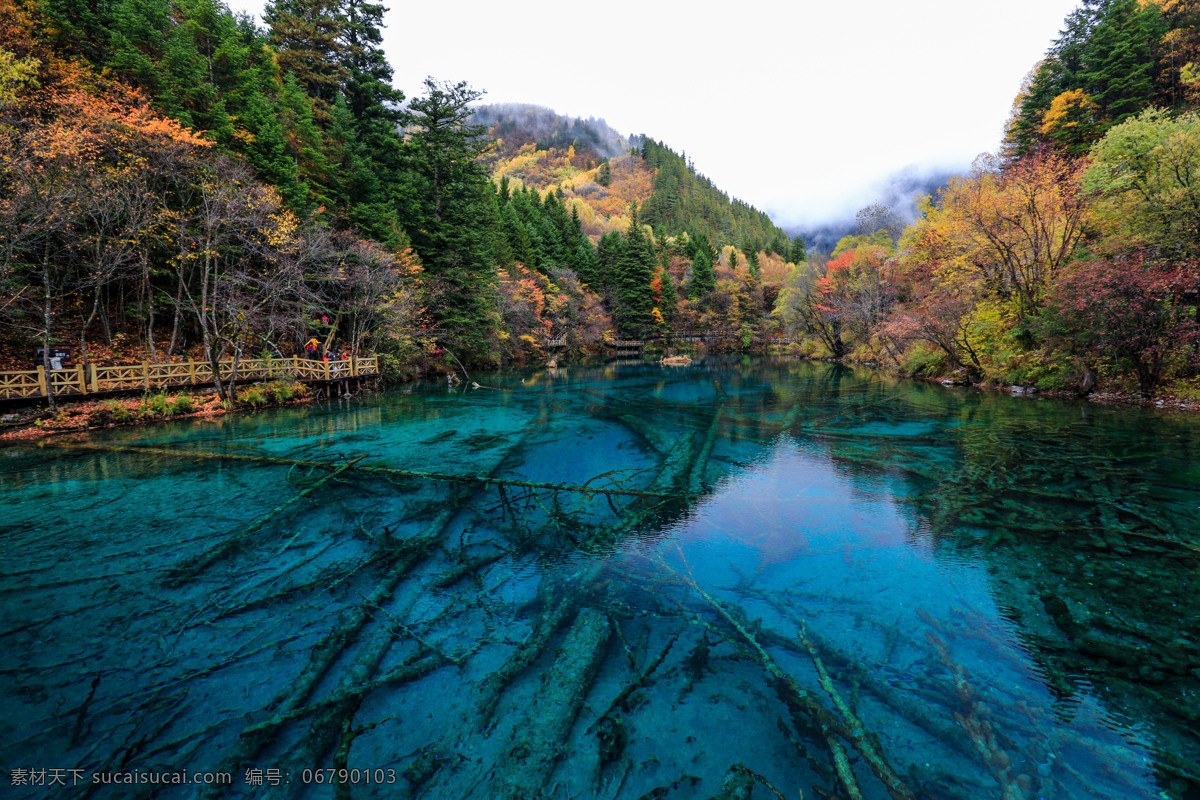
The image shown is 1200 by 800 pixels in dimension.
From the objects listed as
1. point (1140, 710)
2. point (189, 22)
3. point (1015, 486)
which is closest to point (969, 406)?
point (1015, 486)

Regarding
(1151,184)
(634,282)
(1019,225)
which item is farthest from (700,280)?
(1151,184)

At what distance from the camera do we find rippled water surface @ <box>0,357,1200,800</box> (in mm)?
2807

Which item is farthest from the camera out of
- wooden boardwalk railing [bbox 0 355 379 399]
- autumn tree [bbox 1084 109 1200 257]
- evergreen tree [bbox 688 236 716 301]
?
evergreen tree [bbox 688 236 716 301]

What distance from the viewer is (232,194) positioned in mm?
16203

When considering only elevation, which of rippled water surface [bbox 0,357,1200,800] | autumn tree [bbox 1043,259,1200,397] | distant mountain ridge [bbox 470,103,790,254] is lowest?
rippled water surface [bbox 0,357,1200,800]

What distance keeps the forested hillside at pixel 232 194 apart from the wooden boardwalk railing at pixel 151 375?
82 cm

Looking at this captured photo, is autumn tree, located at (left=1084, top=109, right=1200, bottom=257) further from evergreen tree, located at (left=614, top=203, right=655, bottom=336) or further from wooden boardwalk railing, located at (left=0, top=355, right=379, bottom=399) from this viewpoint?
evergreen tree, located at (left=614, top=203, right=655, bottom=336)

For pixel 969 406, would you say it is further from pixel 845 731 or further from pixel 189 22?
pixel 189 22

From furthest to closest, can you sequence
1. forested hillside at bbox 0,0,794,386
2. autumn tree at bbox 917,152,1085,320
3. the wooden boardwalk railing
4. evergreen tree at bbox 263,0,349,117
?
evergreen tree at bbox 263,0,349,117 < autumn tree at bbox 917,152,1085,320 < forested hillside at bbox 0,0,794,386 < the wooden boardwalk railing

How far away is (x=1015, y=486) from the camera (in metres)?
7.49

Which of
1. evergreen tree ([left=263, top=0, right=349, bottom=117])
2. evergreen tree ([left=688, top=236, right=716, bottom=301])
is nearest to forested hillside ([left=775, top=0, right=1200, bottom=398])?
evergreen tree ([left=688, top=236, right=716, bottom=301])

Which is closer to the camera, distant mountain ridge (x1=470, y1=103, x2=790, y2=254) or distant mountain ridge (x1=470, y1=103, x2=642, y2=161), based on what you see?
distant mountain ridge (x1=470, y1=103, x2=790, y2=254)

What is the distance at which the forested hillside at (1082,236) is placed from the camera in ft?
41.3

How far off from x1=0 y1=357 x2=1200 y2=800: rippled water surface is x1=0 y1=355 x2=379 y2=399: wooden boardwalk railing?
5.52 meters
